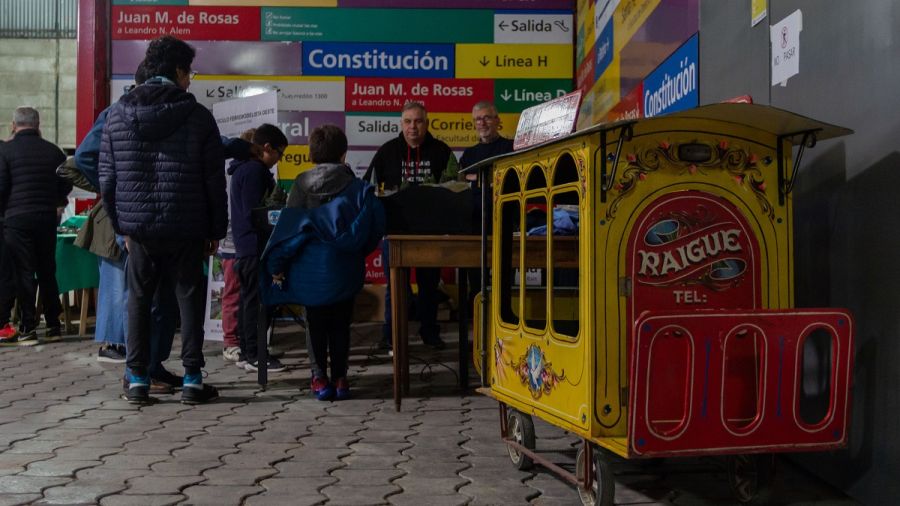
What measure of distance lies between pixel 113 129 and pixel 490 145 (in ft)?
8.67

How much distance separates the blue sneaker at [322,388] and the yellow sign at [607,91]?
2562 mm

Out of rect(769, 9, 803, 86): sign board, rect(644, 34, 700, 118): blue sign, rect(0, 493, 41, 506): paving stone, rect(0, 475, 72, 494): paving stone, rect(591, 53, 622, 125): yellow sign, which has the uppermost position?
rect(591, 53, 622, 125): yellow sign

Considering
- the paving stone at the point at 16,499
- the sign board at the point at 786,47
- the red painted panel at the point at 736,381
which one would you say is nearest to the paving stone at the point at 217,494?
the paving stone at the point at 16,499

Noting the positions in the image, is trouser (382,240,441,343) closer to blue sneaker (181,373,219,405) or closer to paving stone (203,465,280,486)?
blue sneaker (181,373,219,405)

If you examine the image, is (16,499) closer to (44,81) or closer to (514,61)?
(514,61)

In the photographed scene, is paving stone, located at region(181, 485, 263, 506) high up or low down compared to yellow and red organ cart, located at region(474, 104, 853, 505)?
down

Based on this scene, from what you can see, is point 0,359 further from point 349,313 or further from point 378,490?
point 378,490

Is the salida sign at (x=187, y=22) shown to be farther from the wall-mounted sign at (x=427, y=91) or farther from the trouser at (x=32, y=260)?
the trouser at (x=32, y=260)

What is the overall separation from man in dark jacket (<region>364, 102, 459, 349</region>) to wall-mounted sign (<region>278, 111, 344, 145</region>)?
6.53ft

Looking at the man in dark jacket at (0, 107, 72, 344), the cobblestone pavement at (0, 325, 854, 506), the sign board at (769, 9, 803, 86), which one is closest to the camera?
the cobblestone pavement at (0, 325, 854, 506)

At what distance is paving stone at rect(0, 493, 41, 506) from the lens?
8.97 ft

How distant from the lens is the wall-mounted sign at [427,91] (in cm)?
860

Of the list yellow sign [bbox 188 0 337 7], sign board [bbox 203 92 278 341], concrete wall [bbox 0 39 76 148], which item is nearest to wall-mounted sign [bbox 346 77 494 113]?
yellow sign [bbox 188 0 337 7]

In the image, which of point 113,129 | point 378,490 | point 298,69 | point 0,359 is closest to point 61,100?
point 298,69
